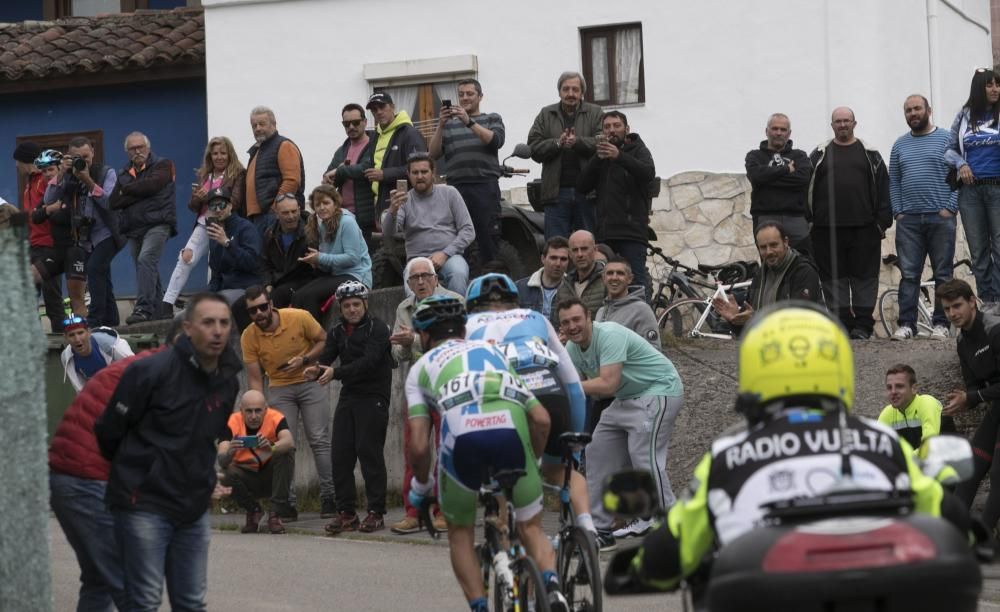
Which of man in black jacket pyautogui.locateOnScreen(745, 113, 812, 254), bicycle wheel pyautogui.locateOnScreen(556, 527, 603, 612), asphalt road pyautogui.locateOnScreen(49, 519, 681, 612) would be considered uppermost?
man in black jacket pyautogui.locateOnScreen(745, 113, 812, 254)

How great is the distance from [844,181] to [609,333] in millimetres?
4251

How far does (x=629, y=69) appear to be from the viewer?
2323 cm

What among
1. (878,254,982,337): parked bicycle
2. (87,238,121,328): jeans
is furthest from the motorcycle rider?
(87,238,121,328): jeans

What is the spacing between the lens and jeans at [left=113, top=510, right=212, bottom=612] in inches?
325

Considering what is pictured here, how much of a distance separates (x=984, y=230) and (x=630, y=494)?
A: 418 inches

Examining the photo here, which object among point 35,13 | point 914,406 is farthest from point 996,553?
point 35,13

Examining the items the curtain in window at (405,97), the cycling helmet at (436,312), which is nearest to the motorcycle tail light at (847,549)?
the cycling helmet at (436,312)

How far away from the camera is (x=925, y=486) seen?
536cm

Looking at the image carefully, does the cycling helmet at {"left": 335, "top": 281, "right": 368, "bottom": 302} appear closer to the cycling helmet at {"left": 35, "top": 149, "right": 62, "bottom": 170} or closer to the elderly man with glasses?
the elderly man with glasses

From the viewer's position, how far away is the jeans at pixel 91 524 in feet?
29.2

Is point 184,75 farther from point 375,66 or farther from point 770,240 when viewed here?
point 770,240

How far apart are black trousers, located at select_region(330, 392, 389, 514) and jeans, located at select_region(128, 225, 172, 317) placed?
4425 mm

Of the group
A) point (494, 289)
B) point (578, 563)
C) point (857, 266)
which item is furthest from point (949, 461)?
point (857, 266)

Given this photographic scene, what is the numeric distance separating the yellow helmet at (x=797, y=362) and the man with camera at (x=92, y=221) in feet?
45.2
